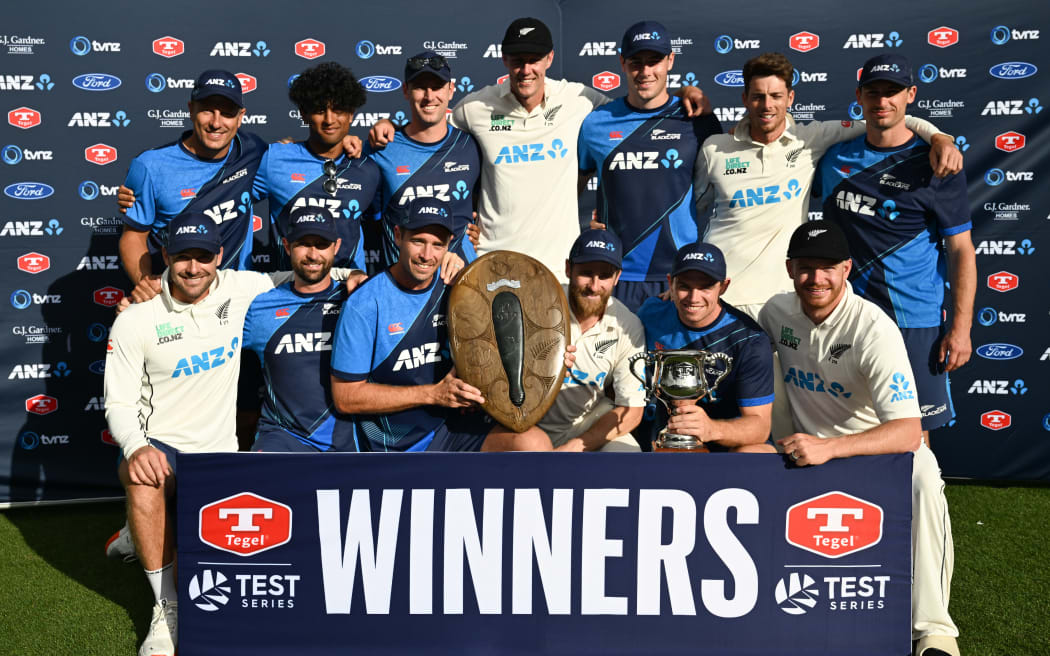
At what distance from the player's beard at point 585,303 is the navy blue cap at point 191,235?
1602 mm

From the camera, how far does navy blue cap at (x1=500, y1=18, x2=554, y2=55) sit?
14.0 feet

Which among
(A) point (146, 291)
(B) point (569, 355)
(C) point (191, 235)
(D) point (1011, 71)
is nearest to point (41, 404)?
(A) point (146, 291)

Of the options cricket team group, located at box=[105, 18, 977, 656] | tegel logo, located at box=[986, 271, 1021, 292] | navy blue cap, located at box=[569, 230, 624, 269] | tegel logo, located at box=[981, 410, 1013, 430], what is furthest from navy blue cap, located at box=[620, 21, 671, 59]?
tegel logo, located at box=[981, 410, 1013, 430]

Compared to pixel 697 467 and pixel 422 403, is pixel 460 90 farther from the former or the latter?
pixel 697 467

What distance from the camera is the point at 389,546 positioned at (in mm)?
3145

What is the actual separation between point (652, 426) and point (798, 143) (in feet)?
5.34

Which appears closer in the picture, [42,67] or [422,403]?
[422,403]

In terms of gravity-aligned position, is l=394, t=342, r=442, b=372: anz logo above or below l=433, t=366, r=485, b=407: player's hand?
above

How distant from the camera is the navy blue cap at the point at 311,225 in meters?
3.82

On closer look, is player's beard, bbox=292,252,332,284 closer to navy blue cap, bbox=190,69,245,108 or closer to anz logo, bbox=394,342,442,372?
anz logo, bbox=394,342,442,372

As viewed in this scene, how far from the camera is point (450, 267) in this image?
397cm

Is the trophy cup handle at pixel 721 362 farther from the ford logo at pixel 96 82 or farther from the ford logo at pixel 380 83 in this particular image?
the ford logo at pixel 96 82

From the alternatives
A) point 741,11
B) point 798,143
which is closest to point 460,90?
point 741,11

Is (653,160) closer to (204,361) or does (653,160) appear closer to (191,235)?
(191,235)
